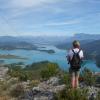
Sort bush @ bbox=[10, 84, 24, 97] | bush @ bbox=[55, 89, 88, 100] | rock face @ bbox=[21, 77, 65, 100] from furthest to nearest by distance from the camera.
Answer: bush @ bbox=[10, 84, 24, 97] → rock face @ bbox=[21, 77, 65, 100] → bush @ bbox=[55, 89, 88, 100]

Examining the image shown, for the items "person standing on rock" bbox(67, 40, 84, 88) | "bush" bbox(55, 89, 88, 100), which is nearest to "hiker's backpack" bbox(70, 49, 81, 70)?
"person standing on rock" bbox(67, 40, 84, 88)

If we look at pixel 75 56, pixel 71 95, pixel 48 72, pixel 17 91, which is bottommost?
pixel 17 91

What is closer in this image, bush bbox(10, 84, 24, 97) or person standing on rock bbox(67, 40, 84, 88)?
person standing on rock bbox(67, 40, 84, 88)

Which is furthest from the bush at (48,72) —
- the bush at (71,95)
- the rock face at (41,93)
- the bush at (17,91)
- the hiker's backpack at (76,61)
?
the bush at (71,95)

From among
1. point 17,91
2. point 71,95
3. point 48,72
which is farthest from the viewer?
point 48,72

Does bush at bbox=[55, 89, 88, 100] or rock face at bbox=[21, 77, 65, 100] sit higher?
bush at bbox=[55, 89, 88, 100]

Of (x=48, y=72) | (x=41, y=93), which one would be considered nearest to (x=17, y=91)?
(x=41, y=93)

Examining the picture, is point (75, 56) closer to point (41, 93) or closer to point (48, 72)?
point (41, 93)

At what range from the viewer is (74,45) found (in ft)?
34.4

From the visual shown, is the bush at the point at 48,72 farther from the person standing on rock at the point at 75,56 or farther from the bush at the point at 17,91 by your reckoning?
the person standing on rock at the point at 75,56

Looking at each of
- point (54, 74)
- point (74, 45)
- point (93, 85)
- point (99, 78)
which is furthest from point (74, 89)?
point (54, 74)

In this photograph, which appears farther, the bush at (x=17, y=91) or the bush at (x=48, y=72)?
the bush at (x=48, y=72)

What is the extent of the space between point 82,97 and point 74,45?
71.7 inches

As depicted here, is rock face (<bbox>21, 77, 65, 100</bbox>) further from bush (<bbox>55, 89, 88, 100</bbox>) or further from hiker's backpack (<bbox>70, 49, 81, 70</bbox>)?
hiker's backpack (<bbox>70, 49, 81, 70</bbox>)
